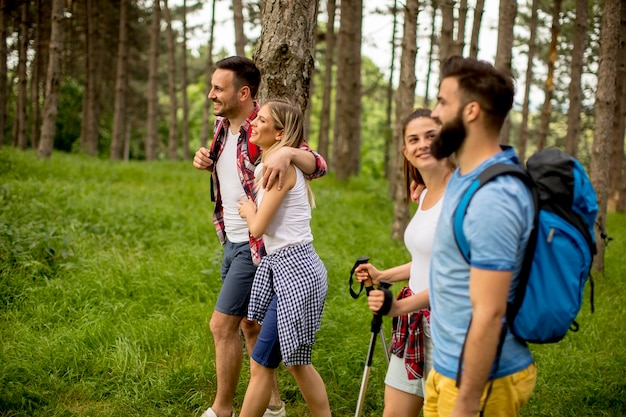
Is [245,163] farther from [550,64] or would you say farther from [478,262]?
[550,64]

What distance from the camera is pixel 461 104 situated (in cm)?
229

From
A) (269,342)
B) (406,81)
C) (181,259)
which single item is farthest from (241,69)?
(406,81)

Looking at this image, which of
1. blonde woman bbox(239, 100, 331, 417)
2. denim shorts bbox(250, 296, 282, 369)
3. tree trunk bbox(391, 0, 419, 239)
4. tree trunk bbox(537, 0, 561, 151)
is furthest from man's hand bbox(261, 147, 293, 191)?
tree trunk bbox(537, 0, 561, 151)

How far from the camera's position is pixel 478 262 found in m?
2.15

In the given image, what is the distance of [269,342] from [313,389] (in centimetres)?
43

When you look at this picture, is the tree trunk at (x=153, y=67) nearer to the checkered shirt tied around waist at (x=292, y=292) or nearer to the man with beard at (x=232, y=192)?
the man with beard at (x=232, y=192)

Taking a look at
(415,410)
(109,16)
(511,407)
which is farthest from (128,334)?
(109,16)

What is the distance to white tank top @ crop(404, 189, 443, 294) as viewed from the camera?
3004 millimetres

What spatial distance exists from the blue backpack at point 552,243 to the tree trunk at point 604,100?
276 inches

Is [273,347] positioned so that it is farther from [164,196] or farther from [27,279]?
[164,196]

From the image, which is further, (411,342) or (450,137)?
(411,342)

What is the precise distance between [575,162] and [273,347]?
207cm

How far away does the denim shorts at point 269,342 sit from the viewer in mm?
3670

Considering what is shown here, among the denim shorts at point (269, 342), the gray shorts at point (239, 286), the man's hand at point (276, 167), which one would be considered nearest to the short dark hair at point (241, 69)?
the man's hand at point (276, 167)
